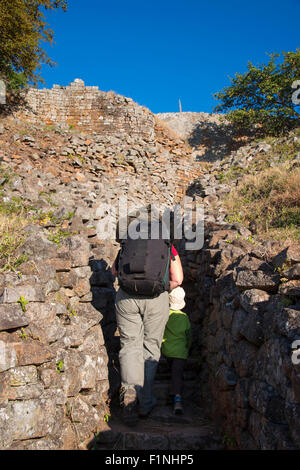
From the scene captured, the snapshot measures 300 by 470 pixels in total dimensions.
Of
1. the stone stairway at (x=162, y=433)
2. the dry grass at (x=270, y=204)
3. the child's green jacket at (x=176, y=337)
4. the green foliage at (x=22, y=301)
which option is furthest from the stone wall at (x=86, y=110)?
the stone stairway at (x=162, y=433)

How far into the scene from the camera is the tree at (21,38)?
38.8 ft

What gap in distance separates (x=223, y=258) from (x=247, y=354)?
5.52 ft

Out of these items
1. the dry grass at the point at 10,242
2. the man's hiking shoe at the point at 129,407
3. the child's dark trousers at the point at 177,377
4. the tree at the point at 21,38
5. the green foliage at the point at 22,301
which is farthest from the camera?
the tree at the point at 21,38

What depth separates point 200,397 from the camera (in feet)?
13.3

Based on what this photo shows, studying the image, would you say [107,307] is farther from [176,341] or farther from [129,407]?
[129,407]

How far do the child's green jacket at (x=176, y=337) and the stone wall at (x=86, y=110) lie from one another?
40.2 feet

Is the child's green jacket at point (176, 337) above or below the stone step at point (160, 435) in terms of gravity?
above

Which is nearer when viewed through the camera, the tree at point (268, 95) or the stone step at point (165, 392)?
the stone step at point (165, 392)

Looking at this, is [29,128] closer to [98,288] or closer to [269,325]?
[98,288]

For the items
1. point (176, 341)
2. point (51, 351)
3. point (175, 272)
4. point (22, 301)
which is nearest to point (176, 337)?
point (176, 341)

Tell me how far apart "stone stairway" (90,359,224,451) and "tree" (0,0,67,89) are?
13.3m

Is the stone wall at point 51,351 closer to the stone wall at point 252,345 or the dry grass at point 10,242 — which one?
the dry grass at point 10,242

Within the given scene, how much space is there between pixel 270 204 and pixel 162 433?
4848mm

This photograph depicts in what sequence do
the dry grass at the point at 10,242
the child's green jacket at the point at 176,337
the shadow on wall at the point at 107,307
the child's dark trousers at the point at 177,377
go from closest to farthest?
the dry grass at the point at 10,242
the child's dark trousers at the point at 177,377
the child's green jacket at the point at 176,337
the shadow on wall at the point at 107,307
